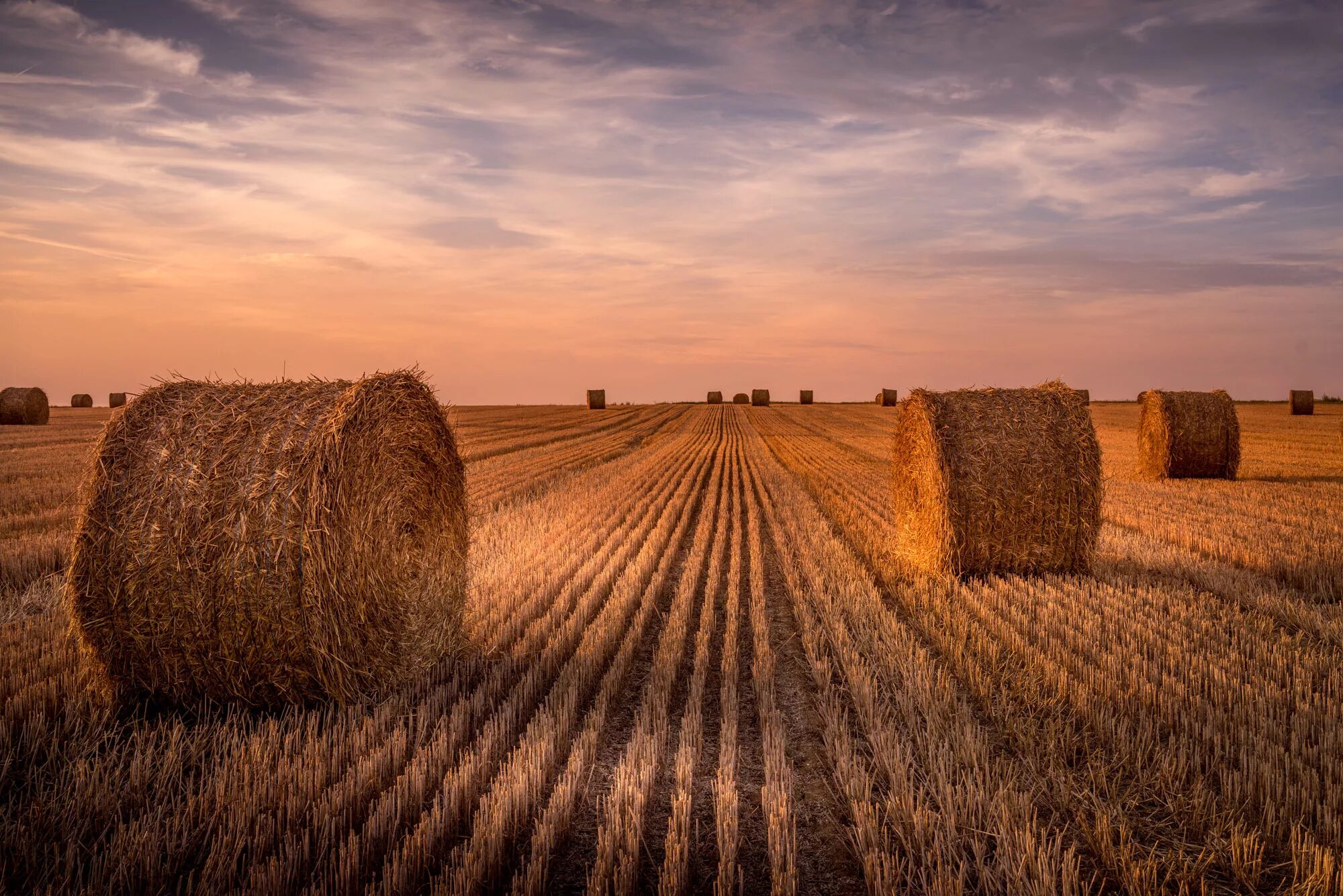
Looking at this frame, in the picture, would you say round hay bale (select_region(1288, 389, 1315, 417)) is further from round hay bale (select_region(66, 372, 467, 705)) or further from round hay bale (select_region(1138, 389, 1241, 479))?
round hay bale (select_region(66, 372, 467, 705))

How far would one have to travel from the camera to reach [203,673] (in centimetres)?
508

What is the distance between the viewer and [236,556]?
4957 mm

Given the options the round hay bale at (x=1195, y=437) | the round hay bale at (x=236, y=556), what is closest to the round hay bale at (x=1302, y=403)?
Answer: the round hay bale at (x=1195, y=437)

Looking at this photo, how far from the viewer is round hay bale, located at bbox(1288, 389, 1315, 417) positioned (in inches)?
1527

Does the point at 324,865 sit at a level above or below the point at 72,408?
below

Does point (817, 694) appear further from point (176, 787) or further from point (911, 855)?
point (176, 787)

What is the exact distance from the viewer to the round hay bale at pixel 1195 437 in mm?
16703

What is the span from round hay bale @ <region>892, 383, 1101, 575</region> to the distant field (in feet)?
1.41

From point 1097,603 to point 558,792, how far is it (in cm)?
564

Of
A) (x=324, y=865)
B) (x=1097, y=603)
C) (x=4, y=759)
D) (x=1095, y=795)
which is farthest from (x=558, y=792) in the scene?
(x=1097, y=603)

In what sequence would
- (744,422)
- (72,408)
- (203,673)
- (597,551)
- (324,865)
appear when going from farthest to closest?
1. (72,408)
2. (744,422)
3. (597,551)
4. (203,673)
5. (324,865)

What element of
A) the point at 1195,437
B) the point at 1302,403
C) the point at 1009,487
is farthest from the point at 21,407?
the point at 1302,403

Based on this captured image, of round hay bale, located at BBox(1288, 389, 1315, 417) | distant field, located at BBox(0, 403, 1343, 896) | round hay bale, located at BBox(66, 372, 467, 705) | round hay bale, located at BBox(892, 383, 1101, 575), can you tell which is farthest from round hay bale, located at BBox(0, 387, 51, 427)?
round hay bale, located at BBox(1288, 389, 1315, 417)

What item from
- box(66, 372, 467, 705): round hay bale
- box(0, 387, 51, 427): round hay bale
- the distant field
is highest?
box(0, 387, 51, 427): round hay bale
